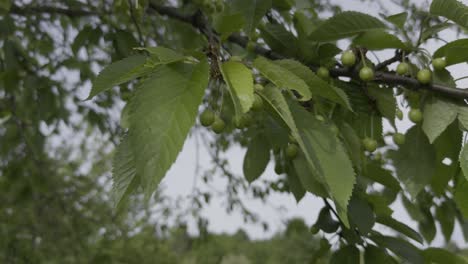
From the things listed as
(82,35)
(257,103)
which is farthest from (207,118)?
(82,35)

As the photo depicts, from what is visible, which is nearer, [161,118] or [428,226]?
[161,118]

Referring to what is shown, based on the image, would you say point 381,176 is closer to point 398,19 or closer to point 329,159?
point 398,19

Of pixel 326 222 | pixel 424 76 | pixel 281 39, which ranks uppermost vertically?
pixel 281 39

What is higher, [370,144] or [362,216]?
[370,144]

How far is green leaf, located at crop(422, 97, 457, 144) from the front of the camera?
1321 millimetres

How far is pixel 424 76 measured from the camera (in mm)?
1358

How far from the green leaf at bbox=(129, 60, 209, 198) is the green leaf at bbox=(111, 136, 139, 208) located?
15 cm

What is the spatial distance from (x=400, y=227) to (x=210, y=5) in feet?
4.33

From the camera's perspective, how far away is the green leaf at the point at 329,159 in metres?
0.96

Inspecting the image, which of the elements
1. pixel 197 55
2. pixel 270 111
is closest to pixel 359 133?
pixel 270 111

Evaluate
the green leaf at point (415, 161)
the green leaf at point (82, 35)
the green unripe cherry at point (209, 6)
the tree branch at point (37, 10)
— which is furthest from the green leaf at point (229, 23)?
the tree branch at point (37, 10)

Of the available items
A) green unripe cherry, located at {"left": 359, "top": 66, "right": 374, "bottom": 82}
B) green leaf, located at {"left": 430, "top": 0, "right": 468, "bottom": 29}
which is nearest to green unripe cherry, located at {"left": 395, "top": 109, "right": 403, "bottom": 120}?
green unripe cherry, located at {"left": 359, "top": 66, "right": 374, "bottom": 82}

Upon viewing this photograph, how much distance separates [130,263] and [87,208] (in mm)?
1774

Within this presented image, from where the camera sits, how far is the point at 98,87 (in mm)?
Answer: 979
